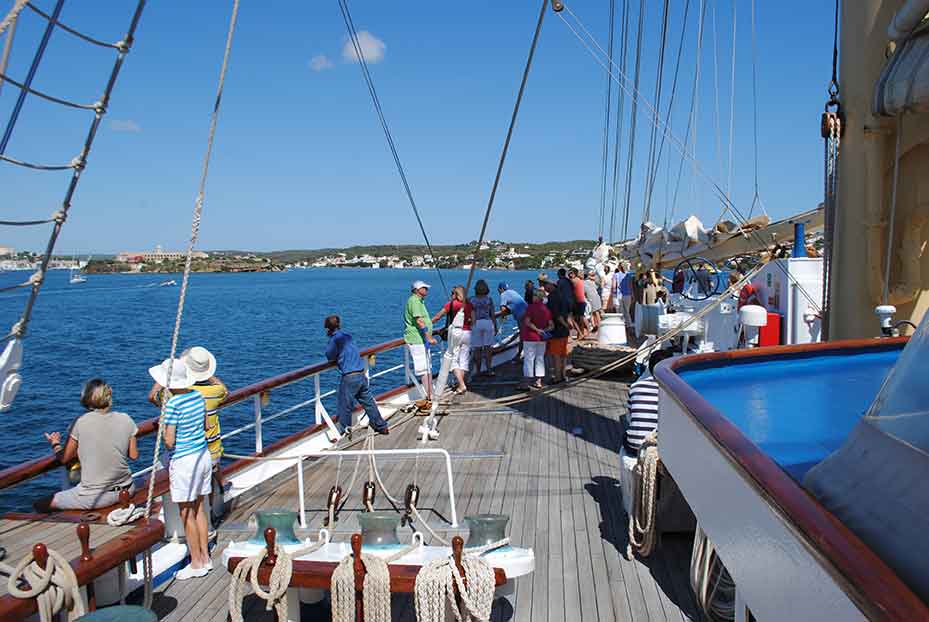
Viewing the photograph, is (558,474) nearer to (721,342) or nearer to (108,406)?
(108,406)

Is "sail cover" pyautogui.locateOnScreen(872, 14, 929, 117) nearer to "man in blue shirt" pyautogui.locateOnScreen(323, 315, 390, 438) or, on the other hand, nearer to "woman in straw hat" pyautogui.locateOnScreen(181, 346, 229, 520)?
"woman in straw hat" pyautogui.locateOnScreen(181, 346, 229, 520)

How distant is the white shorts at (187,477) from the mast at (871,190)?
4355mm

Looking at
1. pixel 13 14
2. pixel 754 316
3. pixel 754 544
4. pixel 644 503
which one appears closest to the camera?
pixel 754 544

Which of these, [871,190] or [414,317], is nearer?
[871,190]

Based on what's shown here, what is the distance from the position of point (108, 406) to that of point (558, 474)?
3398 mm

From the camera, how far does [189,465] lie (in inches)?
167

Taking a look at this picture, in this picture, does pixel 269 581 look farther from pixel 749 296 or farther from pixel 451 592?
pixel 749 296

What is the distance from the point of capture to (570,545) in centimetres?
449

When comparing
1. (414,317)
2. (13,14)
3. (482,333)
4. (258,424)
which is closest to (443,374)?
(258,424)

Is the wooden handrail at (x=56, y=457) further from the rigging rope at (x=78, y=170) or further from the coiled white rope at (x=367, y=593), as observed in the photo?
the coiled white rope at (x=367, y=593)

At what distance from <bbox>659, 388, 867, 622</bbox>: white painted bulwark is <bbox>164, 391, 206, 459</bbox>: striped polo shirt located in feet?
9.42

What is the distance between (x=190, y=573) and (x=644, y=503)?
8.86 ft

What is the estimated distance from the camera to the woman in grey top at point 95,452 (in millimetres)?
4246

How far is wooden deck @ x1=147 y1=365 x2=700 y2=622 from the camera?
12.4 feet
